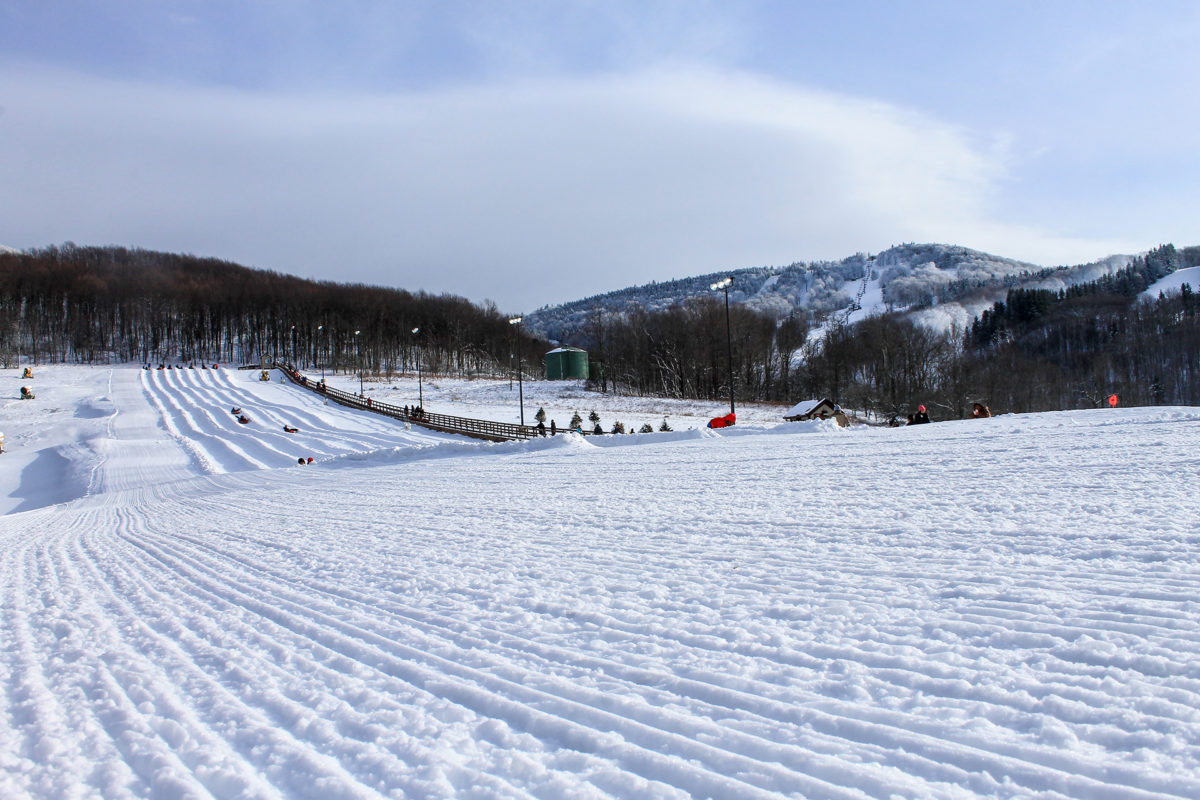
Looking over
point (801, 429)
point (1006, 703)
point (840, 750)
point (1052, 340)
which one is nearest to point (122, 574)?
point (840, 750)

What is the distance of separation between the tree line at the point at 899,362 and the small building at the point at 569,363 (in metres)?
3.02

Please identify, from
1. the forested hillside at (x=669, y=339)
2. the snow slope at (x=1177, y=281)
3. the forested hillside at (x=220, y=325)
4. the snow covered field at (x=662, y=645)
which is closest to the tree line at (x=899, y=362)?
the forested hillside at (x=669, y=339)

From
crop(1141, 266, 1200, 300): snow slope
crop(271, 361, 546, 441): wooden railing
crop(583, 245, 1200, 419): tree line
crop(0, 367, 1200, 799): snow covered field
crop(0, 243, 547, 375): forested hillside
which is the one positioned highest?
crop(1141, 266, 1200, 300): snow slope

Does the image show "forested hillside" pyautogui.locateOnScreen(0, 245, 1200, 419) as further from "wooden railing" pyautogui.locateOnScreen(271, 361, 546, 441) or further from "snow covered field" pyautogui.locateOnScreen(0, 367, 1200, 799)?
"snow covered field" pyautogui.locateOnScreen(0, 367, 1200, 799)

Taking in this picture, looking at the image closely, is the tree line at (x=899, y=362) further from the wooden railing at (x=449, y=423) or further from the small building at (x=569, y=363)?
the wooden railing at (x=449, y=423)

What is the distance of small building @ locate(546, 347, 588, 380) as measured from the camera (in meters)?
94.8

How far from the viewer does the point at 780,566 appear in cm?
588

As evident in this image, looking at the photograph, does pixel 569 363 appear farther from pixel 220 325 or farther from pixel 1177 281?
pixel 1177 281

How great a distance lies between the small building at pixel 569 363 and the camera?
94.8 metres

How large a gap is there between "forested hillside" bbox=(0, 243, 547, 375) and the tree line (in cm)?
2821

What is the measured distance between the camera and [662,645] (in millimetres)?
4277

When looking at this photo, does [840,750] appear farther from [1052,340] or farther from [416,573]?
[1052,340]

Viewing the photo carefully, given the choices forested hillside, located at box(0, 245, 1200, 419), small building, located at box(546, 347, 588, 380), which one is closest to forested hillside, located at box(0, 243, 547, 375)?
forested hillside, located at box(0, 245, 1200, 419)

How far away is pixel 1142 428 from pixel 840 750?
13461 millimetres
